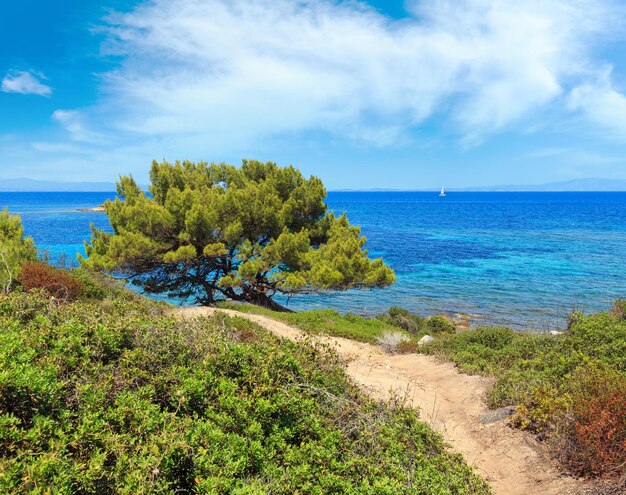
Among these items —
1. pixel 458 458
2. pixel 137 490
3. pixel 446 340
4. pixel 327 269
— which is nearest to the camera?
pixel 137 490

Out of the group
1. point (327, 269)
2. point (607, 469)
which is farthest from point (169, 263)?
point (607, 469)

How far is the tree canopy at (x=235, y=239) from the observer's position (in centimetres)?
1717

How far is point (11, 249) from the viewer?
11.7 m

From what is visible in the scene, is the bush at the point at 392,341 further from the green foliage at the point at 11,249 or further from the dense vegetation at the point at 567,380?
the green foliage at the point at 11,249

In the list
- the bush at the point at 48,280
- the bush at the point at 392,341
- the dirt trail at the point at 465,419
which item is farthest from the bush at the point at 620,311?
the bush at the point at 48,280

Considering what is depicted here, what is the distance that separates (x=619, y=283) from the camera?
28.6 metres

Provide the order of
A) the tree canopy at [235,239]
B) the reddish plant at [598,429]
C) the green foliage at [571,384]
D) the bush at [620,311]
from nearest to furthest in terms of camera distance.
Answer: the reddish plant at [598,429] < the green foliage at [571,384] < the bush at [620,311] < the tree canopy at [235,239]

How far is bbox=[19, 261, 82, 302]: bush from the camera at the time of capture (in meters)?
10.8

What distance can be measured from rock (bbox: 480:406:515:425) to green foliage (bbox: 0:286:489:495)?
2539mm

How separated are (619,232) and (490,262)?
116 ft

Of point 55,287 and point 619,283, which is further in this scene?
point 619,283

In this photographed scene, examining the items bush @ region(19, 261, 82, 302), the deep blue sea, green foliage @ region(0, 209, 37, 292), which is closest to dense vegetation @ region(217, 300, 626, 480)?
the deep blue sea

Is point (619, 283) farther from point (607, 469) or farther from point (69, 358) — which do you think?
point (69, 358)

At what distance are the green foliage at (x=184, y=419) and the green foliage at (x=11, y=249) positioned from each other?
6.66 meters
